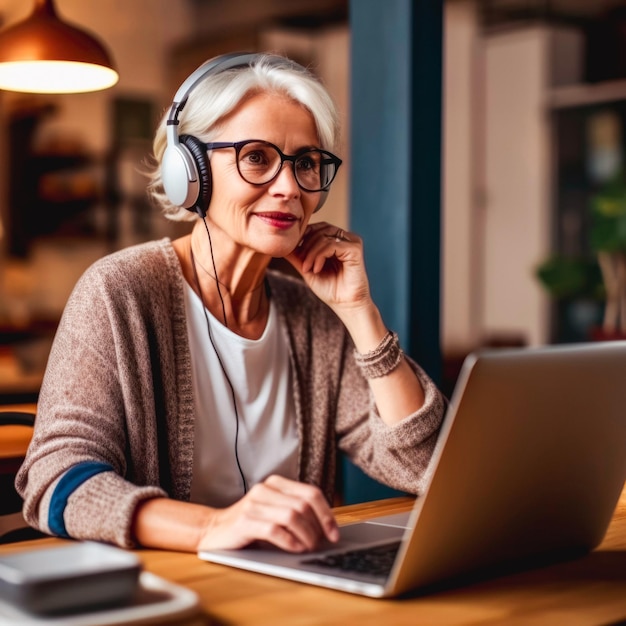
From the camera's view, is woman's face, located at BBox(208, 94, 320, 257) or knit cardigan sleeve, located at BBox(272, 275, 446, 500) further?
knit cardigan sleeve, located at BBox(272, 275, 446, 500)

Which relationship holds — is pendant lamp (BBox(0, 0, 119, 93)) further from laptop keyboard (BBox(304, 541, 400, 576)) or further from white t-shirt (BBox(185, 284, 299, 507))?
laptop keyboard (BBox(304, 541, 400, 576))

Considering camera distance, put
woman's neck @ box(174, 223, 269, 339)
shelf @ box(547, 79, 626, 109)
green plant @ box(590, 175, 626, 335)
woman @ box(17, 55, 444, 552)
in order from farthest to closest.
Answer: shelf @ box(547, 79, 626, 109), green plant @ box(590, 175, 626, 335), woman's neck @ box(174, 223, 269, 339), woman @ box(17, 55, 444, 552)

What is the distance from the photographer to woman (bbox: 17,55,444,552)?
1358 mm

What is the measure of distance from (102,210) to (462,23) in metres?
2.52

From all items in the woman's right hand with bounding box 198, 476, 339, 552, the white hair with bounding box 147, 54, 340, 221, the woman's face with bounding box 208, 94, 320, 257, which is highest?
the white hair with bounding box 147, 54, 340, 221

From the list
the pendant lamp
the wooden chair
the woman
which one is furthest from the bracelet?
the pendant lamp

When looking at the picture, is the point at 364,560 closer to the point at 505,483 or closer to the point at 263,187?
the point at 505,483

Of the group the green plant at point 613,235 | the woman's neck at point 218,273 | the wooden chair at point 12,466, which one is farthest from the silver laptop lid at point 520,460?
the green plant at point 613,235

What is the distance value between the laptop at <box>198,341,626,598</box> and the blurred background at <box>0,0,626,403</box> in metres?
4.68

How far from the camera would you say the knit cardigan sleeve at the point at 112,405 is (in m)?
1.17

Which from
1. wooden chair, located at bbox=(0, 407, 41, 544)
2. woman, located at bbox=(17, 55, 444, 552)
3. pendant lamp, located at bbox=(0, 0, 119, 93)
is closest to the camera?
woman, located at bbox=(17, 55, 444, 552)

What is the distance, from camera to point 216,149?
1.51 meters

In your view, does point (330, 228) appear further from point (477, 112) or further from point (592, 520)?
point (477, 112)

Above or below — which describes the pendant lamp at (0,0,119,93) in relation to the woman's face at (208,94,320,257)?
above
